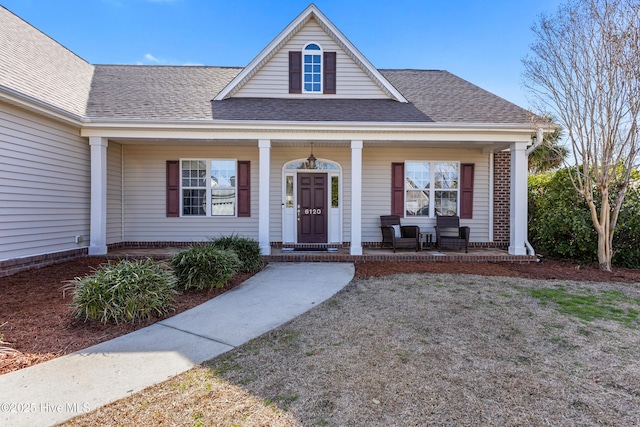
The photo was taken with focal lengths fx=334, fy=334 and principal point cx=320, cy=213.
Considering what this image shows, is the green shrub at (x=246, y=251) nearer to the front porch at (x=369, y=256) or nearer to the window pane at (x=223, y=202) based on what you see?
the front porch at (x=369, y=256)

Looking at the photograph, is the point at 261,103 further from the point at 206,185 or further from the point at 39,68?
the point at 39,68

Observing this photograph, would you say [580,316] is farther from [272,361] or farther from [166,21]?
[166,21]

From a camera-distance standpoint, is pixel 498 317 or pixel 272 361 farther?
pixel 498 317

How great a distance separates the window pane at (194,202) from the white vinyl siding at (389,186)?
4.26m

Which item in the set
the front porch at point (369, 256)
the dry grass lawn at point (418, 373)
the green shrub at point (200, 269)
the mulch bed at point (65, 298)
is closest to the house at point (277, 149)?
the front porch at point (369, 256)

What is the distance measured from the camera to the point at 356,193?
7379 mm

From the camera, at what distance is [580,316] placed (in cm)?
412

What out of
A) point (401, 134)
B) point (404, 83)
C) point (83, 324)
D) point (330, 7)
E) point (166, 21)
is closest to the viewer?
point (83, 324)

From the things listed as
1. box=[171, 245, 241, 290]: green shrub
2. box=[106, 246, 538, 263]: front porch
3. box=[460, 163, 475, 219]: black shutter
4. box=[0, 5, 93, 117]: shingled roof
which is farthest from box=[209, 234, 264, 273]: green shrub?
box=[460, 163, 475, 219]: black shutter

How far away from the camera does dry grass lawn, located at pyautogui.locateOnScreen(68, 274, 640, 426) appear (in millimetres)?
2186

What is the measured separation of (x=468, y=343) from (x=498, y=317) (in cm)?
102

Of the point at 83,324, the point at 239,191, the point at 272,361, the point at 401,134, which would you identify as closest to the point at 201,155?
the point at 239,191

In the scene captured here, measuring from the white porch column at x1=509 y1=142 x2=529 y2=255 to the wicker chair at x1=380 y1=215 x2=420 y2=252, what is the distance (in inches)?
83.6

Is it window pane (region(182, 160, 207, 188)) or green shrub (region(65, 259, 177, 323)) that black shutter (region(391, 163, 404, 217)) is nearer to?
window pane (region(182, 160, 207, 188))
